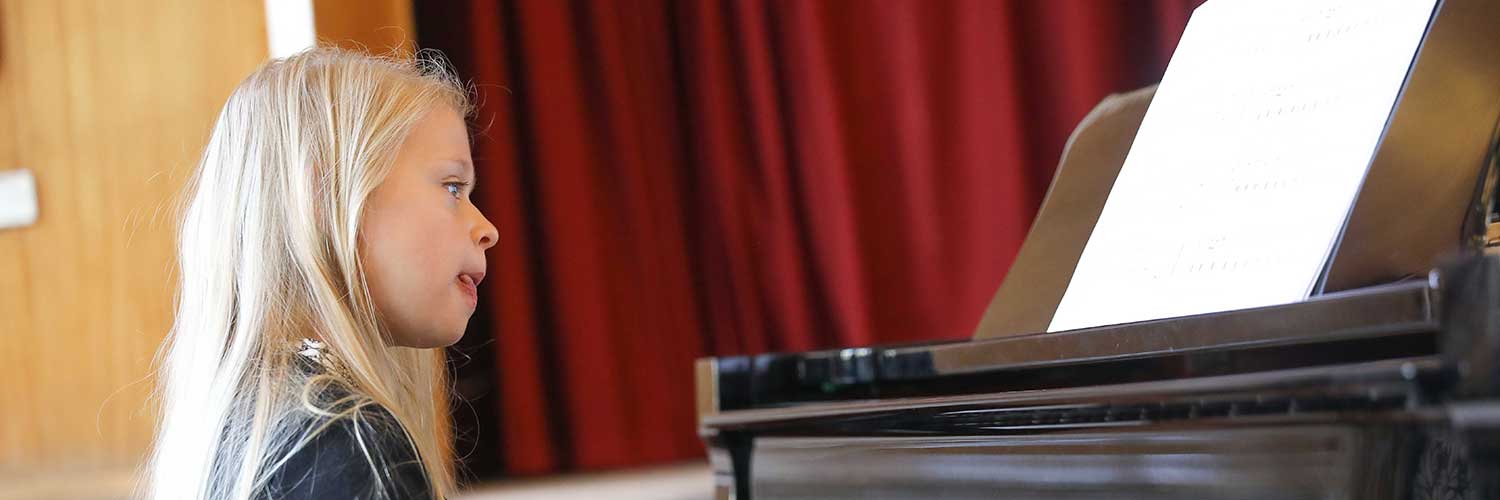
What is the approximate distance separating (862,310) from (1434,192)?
5.55 ft

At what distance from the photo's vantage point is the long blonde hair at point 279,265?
35.7 inches

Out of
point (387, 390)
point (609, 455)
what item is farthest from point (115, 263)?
point (387, 390)

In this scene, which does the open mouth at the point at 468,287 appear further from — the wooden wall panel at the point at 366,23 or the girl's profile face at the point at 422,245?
the wooden wall panel at the point at 366,23

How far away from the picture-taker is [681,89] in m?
2.60

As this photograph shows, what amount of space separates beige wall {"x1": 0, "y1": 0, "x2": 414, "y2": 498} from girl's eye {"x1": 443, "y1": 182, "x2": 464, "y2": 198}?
3.90ft

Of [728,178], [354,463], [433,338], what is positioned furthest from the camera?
[728,178]

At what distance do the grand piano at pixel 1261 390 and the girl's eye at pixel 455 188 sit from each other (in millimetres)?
244

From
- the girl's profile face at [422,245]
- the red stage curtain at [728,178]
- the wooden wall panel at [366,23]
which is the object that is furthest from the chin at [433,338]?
the red stage curtain at [728,178]

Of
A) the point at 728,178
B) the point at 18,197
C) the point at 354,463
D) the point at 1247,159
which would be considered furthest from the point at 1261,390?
the point at 18,197

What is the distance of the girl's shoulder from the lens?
805 mm

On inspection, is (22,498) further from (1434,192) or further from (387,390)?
(1434,192)

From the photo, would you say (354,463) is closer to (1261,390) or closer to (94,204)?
(1261,390)

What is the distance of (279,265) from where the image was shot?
99cm

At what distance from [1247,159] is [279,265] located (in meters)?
0.69
